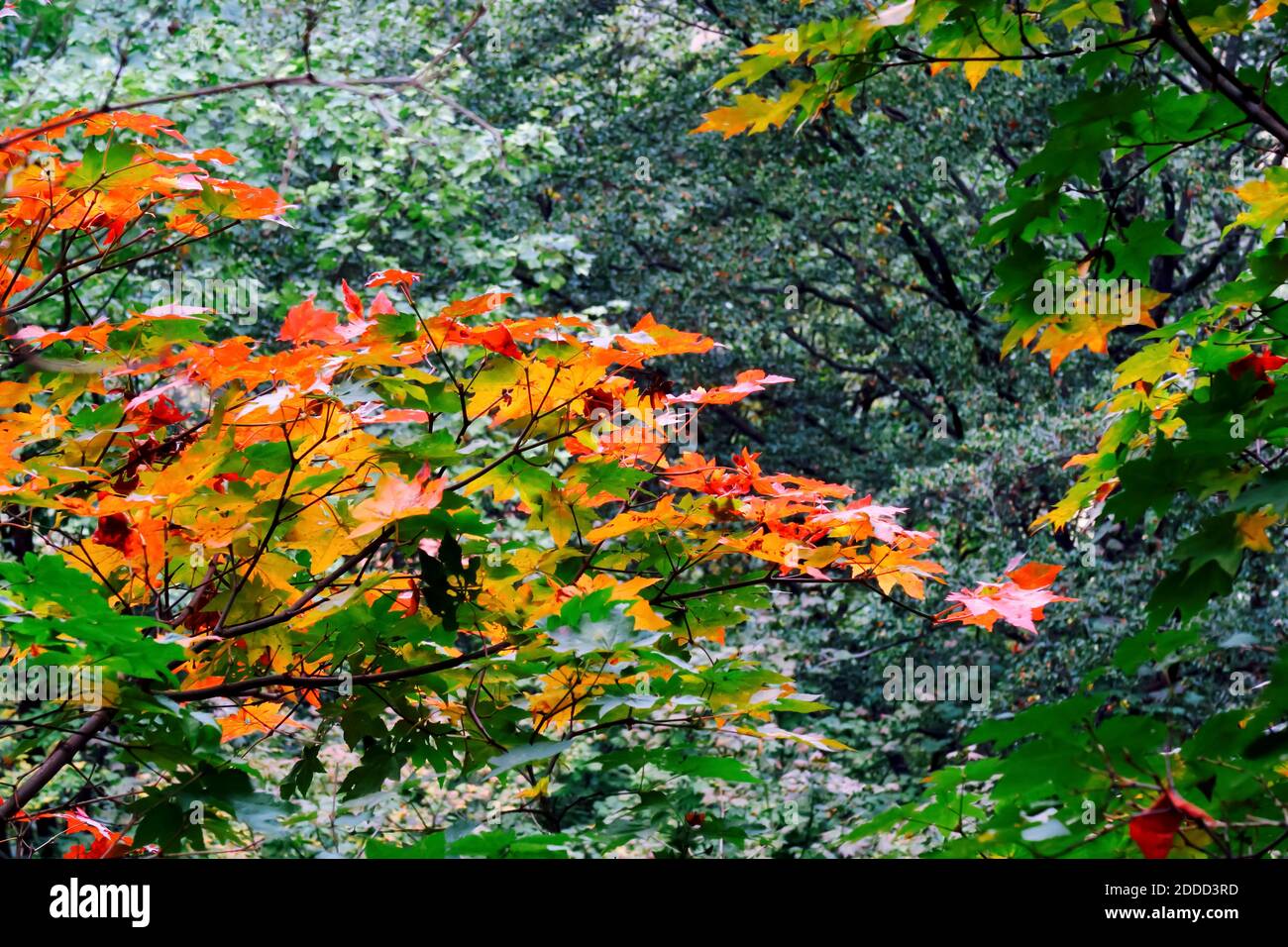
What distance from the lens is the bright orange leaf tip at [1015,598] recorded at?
75.1 inches

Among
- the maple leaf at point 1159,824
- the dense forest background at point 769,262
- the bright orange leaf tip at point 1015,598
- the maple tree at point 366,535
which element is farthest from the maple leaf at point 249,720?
the dense forest background at point 769,262

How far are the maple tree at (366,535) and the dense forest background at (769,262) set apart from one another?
3.52m

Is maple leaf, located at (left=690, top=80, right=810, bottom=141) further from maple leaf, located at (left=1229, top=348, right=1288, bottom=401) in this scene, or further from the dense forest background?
the dense forest background

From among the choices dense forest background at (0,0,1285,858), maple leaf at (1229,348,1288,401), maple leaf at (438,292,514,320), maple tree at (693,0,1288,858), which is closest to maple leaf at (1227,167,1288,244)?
maple tree at (693,0,1288,858)

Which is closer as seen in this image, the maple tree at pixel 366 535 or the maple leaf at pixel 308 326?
the maple tree at pixel 366 535

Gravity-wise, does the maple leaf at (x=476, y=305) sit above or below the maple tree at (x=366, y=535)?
above

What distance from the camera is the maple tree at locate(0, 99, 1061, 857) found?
169 cm

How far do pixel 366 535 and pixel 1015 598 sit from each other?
1.03m

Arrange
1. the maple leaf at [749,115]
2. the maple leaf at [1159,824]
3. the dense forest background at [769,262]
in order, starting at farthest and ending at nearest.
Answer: the dense forest background at [769,262] < the maple leaf at [749,115] < the maple leaf at [1159,824]

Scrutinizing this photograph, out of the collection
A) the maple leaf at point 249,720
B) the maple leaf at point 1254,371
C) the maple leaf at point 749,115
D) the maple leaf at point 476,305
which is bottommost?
the maple leaf at point 249,720

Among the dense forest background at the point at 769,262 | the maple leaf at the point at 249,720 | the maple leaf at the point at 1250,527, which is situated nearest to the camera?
the maple leaf at the point at 1250,527

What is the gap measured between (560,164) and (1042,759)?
23.7 ft

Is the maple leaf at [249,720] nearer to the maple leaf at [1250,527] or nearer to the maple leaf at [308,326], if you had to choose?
the maple leaf at [308,326]
